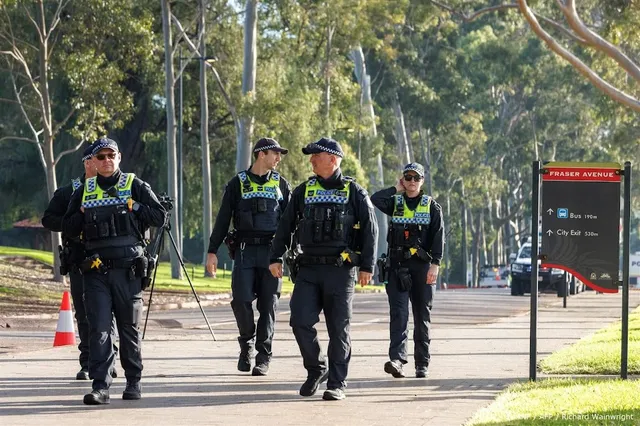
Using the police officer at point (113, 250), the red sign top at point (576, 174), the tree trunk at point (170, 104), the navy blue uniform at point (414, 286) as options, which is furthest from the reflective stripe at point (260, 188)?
the tree trunk at point (170, 104)

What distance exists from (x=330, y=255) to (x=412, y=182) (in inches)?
78.6

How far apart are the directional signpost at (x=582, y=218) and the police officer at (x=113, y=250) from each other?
2.92 metres

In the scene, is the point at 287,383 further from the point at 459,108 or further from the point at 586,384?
the point at 459,108

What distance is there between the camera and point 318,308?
10.6 meters

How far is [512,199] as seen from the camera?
80688 millimetres

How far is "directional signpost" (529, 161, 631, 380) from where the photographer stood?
10.6 meters

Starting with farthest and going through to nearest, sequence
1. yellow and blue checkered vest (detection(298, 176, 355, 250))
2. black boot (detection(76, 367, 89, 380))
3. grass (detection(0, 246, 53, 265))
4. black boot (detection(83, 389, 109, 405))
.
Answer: grass (detection(0, 246, 53, 265))
black boot (detection(76, 367, 89, 380))
yellow and blue checkered vest (detection(298, 176, 355, 250))
black boot (detection(83, 389, 109, 405))

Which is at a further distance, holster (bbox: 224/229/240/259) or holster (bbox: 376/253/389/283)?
holster (bbox: 224/229/240/259)

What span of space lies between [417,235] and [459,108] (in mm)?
53309

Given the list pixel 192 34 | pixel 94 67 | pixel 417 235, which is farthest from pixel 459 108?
pixel 417 235

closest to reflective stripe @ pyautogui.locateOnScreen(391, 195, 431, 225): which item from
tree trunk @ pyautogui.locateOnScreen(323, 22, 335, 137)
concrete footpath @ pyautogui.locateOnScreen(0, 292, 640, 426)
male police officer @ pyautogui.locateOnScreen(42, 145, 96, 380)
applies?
concrete footpath @ pyautogui.locateOnScreen(0, 292, 640, 426)

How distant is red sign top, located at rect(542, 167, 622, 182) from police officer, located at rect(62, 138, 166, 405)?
2927mm

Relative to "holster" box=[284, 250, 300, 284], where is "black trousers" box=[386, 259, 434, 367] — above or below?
below

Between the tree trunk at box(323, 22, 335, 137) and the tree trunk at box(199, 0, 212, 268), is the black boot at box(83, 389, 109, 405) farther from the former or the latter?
the tree trunk at box(323, 22, 335, 137)
